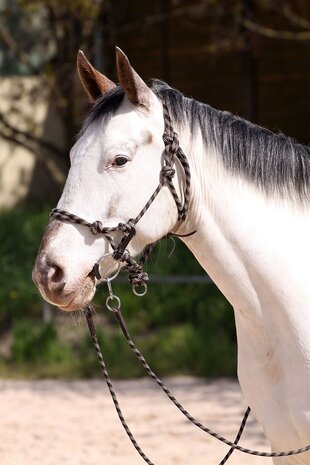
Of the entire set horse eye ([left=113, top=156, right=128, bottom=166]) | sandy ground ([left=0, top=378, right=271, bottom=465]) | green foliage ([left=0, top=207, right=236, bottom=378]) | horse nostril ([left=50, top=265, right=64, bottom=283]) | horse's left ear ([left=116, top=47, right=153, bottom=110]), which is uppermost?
horse's left ear ([left=116, top=47, right=153, bottom=110])

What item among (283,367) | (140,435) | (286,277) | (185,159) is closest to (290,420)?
(283,367)

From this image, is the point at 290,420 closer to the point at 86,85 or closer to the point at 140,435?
the point at 86,85

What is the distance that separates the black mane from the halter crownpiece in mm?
75

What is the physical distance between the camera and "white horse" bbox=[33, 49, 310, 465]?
2.94m

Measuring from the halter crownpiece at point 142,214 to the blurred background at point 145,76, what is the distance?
12.9ft

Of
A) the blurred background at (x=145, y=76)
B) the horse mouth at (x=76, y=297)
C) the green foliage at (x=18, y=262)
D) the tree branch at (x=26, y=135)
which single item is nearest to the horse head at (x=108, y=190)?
the horse mouth at (x=76, y=297)

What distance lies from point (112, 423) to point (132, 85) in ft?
13.5

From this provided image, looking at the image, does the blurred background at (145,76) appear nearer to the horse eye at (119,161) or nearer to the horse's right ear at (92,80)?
the horse's right ear at (92,80)

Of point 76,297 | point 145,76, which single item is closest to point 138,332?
point 145,76

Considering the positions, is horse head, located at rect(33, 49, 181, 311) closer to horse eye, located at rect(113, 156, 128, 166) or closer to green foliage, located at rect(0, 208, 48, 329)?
horse eye, located at rect(113, 156, 128, 166)

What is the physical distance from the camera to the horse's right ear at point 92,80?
10.2 ft

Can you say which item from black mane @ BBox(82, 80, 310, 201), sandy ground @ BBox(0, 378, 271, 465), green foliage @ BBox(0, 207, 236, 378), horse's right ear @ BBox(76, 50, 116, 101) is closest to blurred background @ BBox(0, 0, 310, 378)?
green foliage @ BBox(0, 207, 236, 378)

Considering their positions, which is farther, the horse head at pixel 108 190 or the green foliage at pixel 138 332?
the green foliage at pixel 138 332

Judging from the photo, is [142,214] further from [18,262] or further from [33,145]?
[33,145]
